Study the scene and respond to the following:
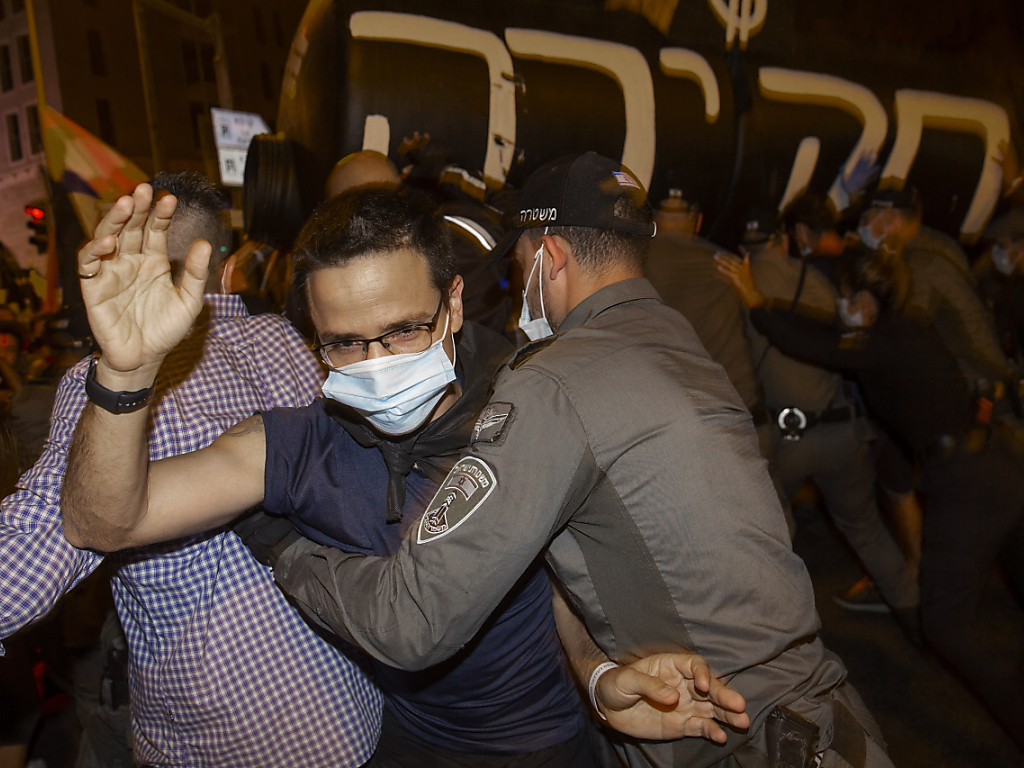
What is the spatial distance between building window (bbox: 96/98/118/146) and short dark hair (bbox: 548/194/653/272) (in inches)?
1084

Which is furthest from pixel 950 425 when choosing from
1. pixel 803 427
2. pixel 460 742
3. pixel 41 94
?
pixel 41 94

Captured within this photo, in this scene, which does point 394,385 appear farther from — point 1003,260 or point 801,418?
point 1003,260

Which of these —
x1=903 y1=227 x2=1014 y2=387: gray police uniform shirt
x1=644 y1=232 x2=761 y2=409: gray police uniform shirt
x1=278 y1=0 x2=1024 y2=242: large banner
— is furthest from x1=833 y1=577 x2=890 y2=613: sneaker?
x1=278 y1=0 x2=1024 y2=242: large banner

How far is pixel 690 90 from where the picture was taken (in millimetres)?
4793

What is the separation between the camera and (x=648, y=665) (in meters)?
1.31

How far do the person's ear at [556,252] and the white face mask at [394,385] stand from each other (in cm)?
39

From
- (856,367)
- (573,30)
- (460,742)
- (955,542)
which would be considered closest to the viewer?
(460,742)

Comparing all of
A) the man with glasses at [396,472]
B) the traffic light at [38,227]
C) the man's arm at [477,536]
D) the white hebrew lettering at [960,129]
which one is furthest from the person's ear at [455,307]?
the traffic light at [38,227]

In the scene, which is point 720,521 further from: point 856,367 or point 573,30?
point 573,30

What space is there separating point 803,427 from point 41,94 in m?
8.01

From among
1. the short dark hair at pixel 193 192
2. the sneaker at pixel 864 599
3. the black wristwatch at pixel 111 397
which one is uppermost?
the short dark hair at pixel 193 192

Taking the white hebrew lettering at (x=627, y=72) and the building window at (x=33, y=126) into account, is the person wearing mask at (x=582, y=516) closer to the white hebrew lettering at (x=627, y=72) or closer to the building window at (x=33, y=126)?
the white hebrew lettering at (x=627, y=72)

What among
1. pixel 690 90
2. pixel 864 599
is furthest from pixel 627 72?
pixel 864 599

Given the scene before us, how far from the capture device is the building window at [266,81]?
1177 inches
